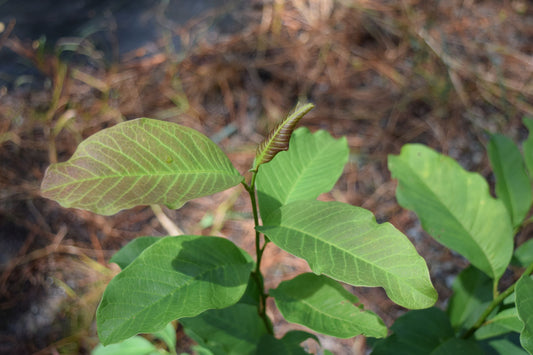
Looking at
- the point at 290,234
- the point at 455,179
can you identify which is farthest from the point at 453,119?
the point at 290,234

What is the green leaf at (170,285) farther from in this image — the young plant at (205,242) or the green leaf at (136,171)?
the green leaf at (136,171)

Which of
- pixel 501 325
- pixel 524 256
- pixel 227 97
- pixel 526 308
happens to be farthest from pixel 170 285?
pixel 227 97

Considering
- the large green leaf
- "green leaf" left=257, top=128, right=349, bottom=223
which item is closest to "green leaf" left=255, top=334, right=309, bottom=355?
the large green leaf

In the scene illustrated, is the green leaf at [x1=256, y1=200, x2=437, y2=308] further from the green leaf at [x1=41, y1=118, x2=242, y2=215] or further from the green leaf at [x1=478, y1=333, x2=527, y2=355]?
the green leaf at [x1=478, y1=333, x2=527, y2=355]

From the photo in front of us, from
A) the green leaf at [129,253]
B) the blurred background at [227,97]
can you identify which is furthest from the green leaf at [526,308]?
the blurred background at [227,97]

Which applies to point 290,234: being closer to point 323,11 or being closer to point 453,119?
point 453,119

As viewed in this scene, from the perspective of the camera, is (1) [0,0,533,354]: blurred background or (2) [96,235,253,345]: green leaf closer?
(2) [96,235,253,345]: green leaf
